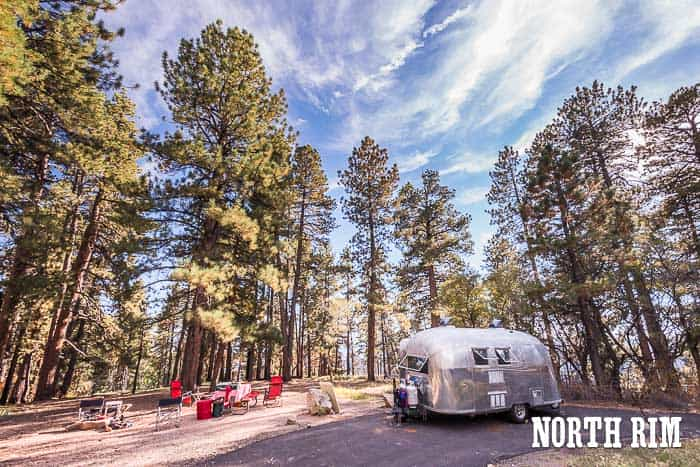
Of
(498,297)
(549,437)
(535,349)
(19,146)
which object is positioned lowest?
(549,437)

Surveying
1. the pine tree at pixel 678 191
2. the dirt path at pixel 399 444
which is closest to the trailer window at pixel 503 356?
the dirt path at pixel 399 444

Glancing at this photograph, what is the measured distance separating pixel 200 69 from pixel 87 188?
8.69m

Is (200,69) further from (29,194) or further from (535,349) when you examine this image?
(535,349)

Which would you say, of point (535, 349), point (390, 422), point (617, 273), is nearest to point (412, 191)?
point (617, 273)

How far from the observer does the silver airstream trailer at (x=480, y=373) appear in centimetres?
861

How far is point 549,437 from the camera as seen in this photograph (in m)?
7.54

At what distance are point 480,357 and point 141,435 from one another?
31.2 ft

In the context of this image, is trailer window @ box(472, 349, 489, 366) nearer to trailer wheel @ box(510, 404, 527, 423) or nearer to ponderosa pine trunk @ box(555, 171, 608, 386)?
trailer wheel @ box(510, 404, 527, 423)

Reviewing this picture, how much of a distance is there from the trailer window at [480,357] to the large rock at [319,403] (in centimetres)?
508

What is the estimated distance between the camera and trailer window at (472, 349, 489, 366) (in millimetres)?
8969

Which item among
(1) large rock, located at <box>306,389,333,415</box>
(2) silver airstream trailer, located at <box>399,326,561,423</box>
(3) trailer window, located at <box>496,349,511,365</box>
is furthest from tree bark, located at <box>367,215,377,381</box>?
(3) trailer window, located at <box>496,349,511,365</box>

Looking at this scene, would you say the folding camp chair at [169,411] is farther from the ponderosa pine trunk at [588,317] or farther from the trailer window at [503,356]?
the ponderosa pine trunk at [588,317]

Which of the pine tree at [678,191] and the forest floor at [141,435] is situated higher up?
the pine tree at [678,191]

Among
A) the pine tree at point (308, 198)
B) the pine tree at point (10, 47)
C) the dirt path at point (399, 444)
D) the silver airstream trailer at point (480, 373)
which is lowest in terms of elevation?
the dirt path at point (399, 444)
